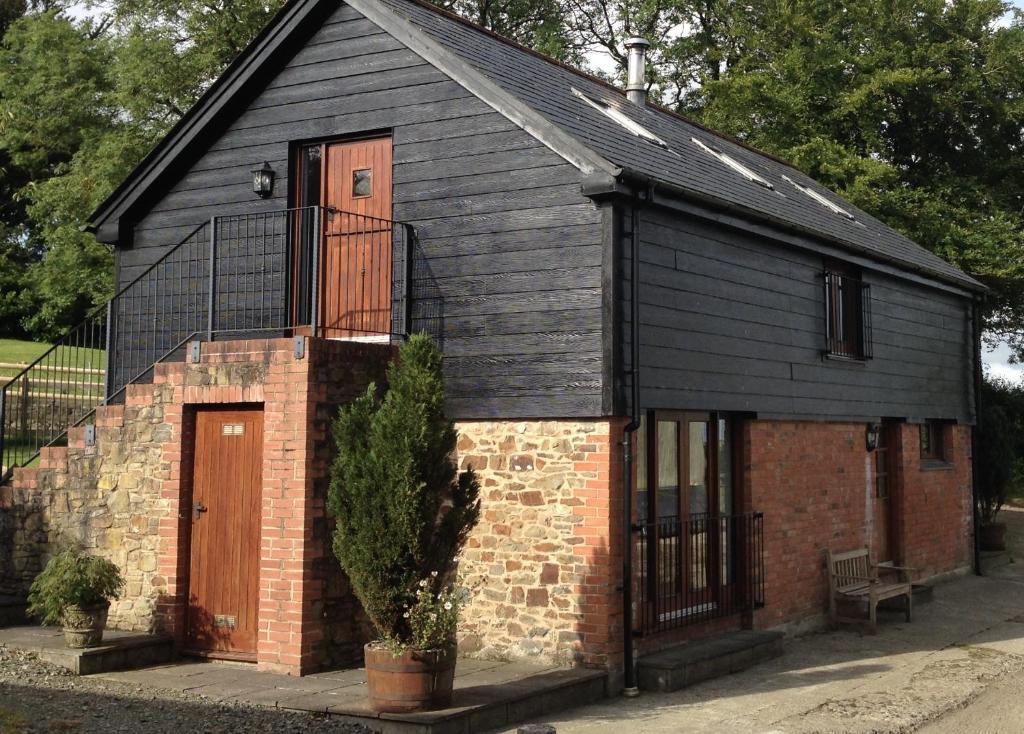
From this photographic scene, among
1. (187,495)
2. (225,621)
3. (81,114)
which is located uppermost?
(81,114)

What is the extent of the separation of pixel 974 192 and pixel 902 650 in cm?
1749

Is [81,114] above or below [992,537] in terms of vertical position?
above

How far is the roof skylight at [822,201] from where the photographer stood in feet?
56.6

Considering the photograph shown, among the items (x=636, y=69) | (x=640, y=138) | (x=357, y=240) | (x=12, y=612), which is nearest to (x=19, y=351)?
(x=12, y=612)

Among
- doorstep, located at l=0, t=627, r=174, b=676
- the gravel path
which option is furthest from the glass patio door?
doorstep, located at l=0, t=627, r=174, b=676

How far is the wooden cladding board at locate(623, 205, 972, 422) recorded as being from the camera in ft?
34.5

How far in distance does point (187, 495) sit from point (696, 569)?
17.2ft

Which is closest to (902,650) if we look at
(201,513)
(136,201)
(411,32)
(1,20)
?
(201,513)

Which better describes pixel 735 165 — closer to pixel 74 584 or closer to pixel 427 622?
pixel 427 622

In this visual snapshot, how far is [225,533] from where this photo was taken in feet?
33.0

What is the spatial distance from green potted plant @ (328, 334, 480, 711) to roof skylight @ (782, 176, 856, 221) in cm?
1075

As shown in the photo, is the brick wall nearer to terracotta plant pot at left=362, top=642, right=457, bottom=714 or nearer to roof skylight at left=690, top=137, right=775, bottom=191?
terracotta plant pot at left=362, top=642, right=457, bottom=714

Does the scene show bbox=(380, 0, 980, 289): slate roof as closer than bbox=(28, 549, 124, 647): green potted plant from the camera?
No

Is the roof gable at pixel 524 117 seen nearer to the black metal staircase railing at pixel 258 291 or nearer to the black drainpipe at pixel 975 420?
the black metal staircase railing at pixel 258 291
